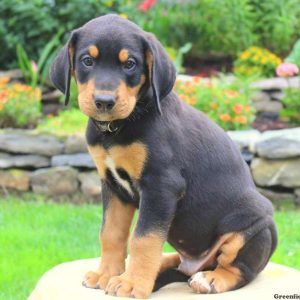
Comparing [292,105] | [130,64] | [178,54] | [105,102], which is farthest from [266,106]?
[105,102]

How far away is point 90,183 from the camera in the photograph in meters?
9.03

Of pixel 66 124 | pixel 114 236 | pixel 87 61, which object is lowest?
pixel 66 124

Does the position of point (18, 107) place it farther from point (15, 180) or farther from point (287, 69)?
point (287, 69)

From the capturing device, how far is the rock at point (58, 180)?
29.8ft

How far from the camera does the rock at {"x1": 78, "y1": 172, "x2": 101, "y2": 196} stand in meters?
9.00

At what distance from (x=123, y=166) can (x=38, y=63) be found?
22.6 feet

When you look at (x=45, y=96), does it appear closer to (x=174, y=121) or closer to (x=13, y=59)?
(x=13, y=59)

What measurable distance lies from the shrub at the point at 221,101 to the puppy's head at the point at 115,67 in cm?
520

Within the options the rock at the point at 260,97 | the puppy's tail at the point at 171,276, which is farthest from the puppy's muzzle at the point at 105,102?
the rock at the point at 260,97

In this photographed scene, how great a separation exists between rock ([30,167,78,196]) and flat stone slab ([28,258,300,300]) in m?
3.94

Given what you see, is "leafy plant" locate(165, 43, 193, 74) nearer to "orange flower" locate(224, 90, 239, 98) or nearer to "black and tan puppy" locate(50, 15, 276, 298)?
"orange flower" locate(224, 90, 239, 98)

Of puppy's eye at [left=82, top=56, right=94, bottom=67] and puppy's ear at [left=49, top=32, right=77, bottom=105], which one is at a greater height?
puppy's eye at [left=82, top=56, right=94, bottom=67]

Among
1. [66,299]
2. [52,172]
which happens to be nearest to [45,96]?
[52,172]

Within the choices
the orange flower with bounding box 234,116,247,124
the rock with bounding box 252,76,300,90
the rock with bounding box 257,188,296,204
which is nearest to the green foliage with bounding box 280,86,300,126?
the rock with bounding box 252,76,300,90
